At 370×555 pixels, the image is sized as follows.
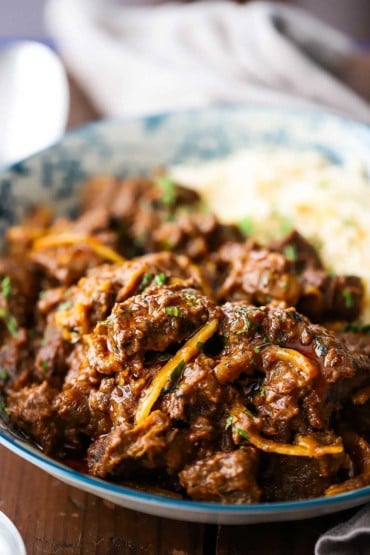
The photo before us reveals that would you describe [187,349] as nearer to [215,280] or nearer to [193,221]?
[215,280]

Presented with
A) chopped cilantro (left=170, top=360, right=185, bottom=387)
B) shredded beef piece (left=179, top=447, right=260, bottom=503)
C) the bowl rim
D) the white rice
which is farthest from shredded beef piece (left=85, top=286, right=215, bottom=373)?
the bowl rim

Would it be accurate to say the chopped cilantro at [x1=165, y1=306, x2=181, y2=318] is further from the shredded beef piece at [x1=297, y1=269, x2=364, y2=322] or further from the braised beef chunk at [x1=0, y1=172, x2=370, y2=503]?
the shredded beef piece at [x1=297, y1=269, x2=364, y2=322]

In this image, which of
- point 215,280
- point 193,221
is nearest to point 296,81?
point 193,221

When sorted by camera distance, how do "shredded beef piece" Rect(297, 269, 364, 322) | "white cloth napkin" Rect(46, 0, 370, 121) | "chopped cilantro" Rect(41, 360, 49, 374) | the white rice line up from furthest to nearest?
"white cloth napkin" Rect(46, 0, 370, 121)
the white rice
"shredded beef piece" Rect(297, 269, 364, 322)
"chopped cilantro" Rect(41, 360, 49, 374)

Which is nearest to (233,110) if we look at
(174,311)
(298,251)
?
(298,251)

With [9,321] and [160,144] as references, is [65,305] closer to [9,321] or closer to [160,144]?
[9,321]

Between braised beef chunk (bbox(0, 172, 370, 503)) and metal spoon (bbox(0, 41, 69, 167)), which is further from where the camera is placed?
metal spoon (bbox(0, 41, 69, 167))
